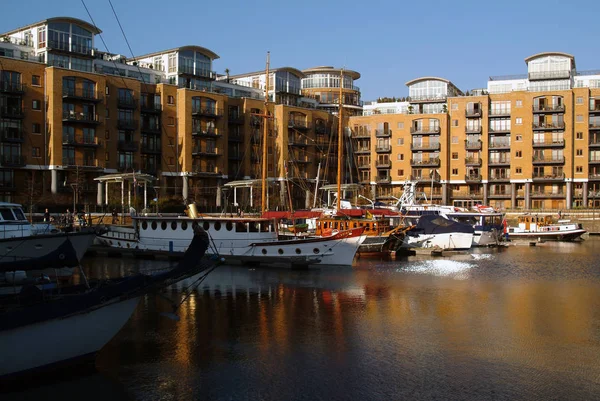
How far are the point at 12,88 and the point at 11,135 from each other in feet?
15.7

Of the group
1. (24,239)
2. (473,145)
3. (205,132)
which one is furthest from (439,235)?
(473,145)

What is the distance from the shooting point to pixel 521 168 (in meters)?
93.1

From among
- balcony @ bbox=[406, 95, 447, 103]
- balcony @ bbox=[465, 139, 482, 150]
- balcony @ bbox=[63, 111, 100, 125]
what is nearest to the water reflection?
balcony @ bbox=[63, 111, 100, 125]

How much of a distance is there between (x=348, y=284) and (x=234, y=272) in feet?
25.7

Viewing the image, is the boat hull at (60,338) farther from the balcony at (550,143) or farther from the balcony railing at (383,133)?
the balcony at (550,143)

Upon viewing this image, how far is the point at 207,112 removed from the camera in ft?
270

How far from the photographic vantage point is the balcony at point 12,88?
64812 millimetres

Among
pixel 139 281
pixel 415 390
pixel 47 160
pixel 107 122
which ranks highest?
pixel 107 122

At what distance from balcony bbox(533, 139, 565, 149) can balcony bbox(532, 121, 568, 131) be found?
1753mm

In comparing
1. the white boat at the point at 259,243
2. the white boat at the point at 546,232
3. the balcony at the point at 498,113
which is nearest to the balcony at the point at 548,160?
the balcony at the point at 498,113

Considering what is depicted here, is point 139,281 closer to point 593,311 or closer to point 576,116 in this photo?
point 593,311

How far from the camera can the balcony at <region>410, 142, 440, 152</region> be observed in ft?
316

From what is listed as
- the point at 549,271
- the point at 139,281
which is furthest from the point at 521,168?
the point at 139,281

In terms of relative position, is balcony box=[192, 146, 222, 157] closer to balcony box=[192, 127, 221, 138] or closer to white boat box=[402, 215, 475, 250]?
balcony box=[192, 127, 221, 138]
